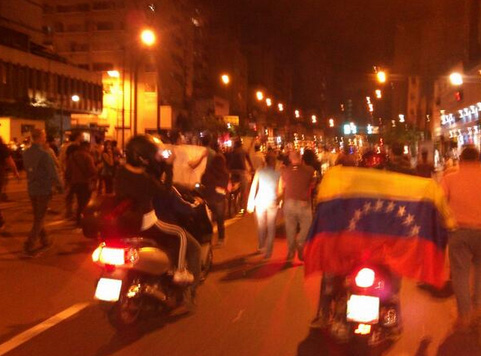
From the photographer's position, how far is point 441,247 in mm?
5590

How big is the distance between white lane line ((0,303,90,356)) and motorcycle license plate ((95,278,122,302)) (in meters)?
0.81

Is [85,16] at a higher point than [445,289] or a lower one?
higher

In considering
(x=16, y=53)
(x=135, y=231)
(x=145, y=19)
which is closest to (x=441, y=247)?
(x=135, y=231)

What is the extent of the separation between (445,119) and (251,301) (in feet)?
201

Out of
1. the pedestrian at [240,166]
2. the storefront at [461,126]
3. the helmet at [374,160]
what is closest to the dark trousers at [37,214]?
the helmet at [374,160]

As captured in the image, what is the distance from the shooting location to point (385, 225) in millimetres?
5520

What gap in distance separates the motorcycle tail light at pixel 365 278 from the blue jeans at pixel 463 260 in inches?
56.5

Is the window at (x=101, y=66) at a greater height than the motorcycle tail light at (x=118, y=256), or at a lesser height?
greater

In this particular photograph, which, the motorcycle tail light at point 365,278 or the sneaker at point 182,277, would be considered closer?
the motorcycle tail light at point 365,278

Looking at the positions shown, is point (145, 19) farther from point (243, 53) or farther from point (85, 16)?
point (243, 53)

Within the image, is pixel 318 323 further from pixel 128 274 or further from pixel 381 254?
pixel 128 274

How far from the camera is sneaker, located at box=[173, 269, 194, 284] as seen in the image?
6.94m

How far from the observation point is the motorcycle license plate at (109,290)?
6.33 meters

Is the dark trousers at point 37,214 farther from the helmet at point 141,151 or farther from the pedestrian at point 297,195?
the helmet at point 141,151
